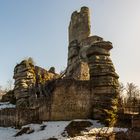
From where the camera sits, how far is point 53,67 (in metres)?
54.5

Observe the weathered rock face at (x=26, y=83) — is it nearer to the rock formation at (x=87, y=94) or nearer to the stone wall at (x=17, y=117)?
the rock formation at (x=87, y=94)

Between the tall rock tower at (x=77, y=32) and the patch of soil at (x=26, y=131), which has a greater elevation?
the tall rock tower at (x=77, y=32)

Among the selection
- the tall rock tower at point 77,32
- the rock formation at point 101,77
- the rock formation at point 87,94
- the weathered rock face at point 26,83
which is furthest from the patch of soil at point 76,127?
the tall rock tower at point 77,32

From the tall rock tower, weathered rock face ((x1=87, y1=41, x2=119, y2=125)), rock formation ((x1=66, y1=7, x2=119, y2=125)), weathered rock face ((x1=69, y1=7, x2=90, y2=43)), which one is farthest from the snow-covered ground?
weathered rock face ((x1=69, y1=7, x2=90, y2=43))

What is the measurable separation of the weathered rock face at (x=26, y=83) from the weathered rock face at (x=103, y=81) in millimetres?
8401

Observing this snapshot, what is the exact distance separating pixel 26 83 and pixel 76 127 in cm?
1447

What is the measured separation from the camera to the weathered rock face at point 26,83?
39688mm

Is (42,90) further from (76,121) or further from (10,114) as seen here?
(76,121)

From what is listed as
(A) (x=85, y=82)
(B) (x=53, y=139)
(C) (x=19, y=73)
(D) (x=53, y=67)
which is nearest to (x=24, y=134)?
(B) (x=53, y=139)

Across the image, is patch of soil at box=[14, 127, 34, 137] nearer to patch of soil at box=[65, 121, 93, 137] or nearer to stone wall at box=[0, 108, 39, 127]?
stone wall at box=[0, 108, 39, 127]

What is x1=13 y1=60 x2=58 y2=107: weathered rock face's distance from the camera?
39688mm

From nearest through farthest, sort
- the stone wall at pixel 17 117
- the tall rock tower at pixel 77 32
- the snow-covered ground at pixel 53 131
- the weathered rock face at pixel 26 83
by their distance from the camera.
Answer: the snow-covered ground at pixel 53 131 → the stone wall at pixel 17 117 → the weathered rock face at pixel 26 83 → the tall rock tower at pixel 77 32

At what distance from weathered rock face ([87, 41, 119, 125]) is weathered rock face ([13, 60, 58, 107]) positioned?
8401 millimetres

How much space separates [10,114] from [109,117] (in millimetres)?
12486
